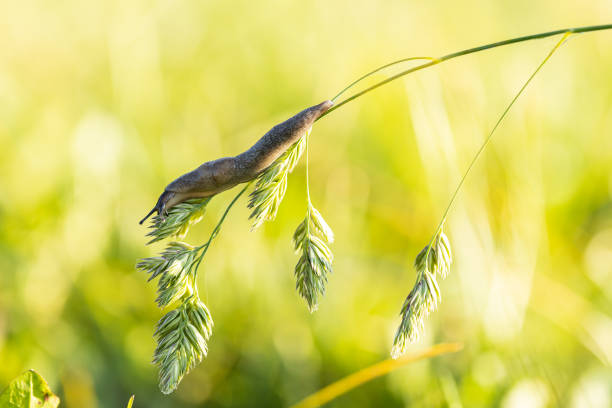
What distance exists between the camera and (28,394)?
0.72 metres

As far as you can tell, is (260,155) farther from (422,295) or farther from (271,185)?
(422,295)

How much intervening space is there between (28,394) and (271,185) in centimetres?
40

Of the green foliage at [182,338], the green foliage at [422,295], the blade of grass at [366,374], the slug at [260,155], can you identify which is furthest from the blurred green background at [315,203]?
the slug at [260,155]

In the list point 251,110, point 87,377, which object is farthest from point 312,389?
point 251,110

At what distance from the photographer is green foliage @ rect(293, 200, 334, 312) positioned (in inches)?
27.6

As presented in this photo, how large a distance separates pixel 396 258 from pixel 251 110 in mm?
1037

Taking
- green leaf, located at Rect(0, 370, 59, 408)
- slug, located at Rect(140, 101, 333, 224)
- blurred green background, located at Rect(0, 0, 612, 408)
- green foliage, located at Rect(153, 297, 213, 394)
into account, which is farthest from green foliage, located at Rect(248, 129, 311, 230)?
blurred green background, located at Rect(0, 0, 612, 408)

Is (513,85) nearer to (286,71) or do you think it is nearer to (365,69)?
(365,69)

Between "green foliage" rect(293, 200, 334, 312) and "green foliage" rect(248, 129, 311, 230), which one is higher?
"green foliage" rect(248, 129, 311, 230)

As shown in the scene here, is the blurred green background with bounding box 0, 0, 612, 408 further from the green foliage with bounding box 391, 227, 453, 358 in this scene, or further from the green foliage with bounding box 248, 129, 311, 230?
the green foliage with bounding box 248, 129, 311, 230

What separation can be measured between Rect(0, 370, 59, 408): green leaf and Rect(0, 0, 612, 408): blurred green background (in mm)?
618

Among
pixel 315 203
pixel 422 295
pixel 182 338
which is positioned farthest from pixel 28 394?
pixel 315 203

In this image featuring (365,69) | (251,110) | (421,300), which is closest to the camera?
(421,300)

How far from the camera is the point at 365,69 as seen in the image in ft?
8.94
